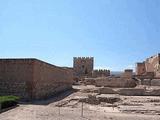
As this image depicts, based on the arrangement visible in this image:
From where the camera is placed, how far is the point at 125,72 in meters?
47.2

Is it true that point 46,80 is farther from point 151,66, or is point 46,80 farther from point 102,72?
point 102,72

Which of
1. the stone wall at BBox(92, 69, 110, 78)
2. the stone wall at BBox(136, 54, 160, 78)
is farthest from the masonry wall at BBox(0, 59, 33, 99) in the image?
the stone wall at BBox(92, 69, 110, 78)

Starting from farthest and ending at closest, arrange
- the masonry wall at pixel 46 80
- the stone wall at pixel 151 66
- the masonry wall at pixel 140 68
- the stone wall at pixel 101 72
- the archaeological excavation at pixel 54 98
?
the masonry wall at pixel 140 68 → the stone wall at pixel 101 72 → the stone wall at pixel 151 66 → the masonry wall at pixel 46 80 → the archaeological excavation at pixel 54 98

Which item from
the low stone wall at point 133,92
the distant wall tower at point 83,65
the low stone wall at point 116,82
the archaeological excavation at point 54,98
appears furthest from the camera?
the distant wall tower at point 83,65

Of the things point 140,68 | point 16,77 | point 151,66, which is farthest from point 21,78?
point 140,68

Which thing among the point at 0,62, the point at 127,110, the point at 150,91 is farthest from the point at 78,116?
the point at 150,91

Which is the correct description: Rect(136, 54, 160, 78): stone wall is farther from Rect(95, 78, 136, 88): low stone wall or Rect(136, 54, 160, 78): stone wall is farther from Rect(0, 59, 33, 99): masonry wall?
Rect(0, 59, 33, 99): masonry wall

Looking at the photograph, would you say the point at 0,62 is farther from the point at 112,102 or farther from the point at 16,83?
the point at 112,102

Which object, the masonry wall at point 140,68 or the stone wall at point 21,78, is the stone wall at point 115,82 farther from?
the masonry wall at point 140,68

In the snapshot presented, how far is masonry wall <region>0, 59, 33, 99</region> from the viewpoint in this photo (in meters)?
20.0

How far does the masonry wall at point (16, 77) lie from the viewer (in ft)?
65.7

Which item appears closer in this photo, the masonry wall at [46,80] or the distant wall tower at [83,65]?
→ the masonry wall at [46,80]

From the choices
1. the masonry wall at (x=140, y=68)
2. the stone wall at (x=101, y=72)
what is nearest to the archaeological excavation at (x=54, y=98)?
the stone wall at (x=101, y=72)

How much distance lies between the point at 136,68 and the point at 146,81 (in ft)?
75.1
